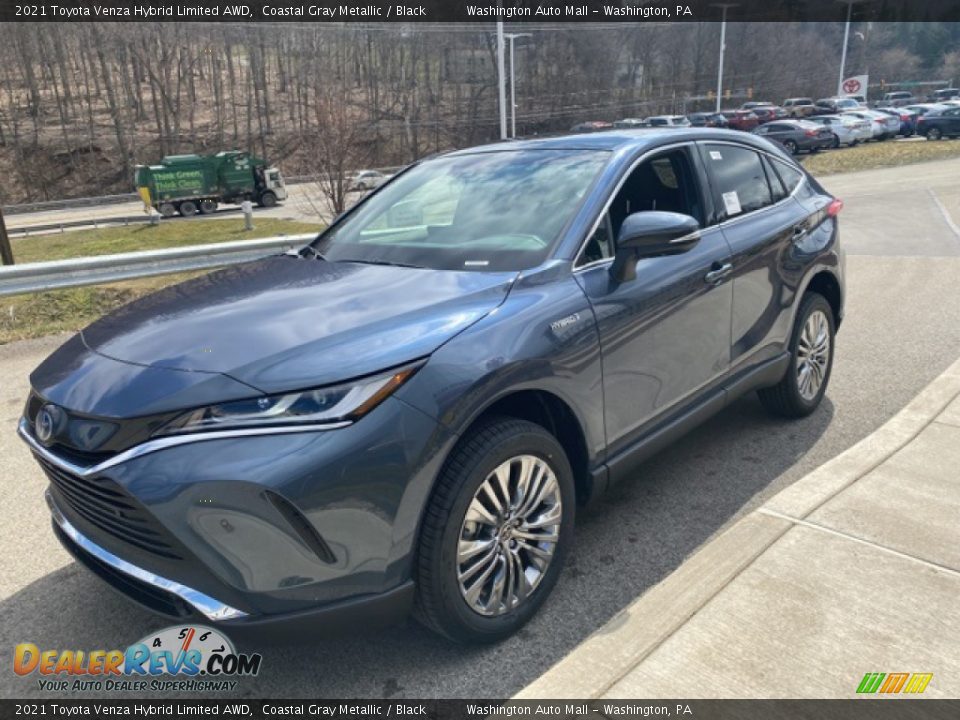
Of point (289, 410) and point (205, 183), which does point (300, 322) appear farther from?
point (205, 183)

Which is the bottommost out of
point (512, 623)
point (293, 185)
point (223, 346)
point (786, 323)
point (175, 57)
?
point (293, 185)

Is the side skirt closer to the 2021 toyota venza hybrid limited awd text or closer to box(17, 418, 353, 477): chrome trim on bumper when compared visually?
the 2021 toyota venza hybrid limited awd text

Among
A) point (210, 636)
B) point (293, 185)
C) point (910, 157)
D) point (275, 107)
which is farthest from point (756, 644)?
point (275, 107)

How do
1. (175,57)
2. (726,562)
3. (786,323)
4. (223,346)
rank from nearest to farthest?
(223,346) < (726,562) < (786,323) < (175,57)

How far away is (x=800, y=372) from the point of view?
4512 mm

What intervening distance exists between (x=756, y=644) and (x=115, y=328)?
2603 mm

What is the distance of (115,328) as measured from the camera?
A: 9.13 ft

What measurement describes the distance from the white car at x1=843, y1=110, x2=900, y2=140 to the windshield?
40519 mm

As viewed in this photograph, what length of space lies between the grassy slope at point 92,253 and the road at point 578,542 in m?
0.97

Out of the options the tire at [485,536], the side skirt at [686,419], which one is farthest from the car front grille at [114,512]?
the side skirt at [686,419]

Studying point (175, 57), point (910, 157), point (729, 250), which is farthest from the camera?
point (175, 57)

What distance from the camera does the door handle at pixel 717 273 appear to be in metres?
3.56

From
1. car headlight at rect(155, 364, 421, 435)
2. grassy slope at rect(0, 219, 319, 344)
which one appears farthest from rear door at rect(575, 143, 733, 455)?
grassy slope at rect(0, 219, 319, 344)

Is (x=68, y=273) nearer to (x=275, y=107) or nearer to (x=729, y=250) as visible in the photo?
(x=729, y=250)
